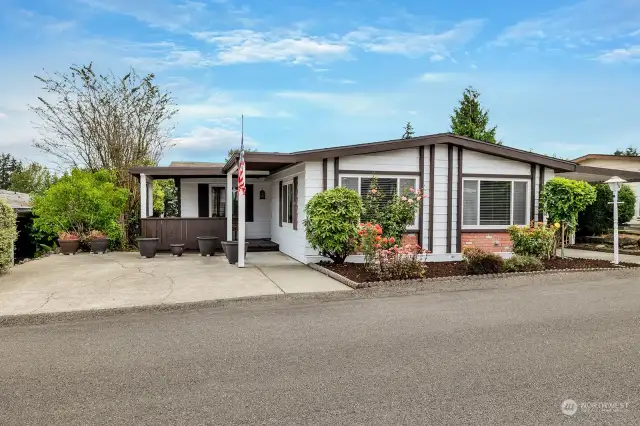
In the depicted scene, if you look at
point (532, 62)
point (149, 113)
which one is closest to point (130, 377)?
point (532, 62)

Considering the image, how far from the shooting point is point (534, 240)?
11.2 m

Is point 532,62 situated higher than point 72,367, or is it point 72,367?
point 532,62

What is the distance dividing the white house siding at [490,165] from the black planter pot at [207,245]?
23.5 feet

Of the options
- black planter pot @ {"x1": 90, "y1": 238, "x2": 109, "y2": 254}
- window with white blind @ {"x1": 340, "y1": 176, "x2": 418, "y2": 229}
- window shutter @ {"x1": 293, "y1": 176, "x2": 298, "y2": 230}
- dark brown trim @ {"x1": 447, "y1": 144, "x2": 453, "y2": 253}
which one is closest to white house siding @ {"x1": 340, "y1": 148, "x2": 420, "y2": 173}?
window with white blind @ {"x1": 340, "y1": 176, "x2": 418, "y2": 229}

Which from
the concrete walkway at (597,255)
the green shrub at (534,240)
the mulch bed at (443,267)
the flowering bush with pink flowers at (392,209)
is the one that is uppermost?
the flowering bush with pink flowers at (392,209)

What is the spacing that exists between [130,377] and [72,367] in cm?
70

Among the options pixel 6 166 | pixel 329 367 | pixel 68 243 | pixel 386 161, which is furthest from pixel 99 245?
pixel 6 166

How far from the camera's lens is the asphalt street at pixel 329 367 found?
331 cm

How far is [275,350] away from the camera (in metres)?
4.77

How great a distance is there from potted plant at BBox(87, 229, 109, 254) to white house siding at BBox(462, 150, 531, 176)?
10771 millimetres

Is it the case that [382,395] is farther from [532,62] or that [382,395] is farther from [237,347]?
[532,62]

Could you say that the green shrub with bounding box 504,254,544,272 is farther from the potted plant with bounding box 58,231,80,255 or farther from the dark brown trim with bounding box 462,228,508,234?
the potted plant with bounding box 58,231,80,255

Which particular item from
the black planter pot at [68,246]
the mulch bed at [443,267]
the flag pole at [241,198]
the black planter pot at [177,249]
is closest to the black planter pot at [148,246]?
the black planter pot at [177,249]

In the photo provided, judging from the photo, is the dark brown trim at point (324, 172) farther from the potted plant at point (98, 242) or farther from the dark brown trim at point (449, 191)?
the potted plant at point (98, 242)
